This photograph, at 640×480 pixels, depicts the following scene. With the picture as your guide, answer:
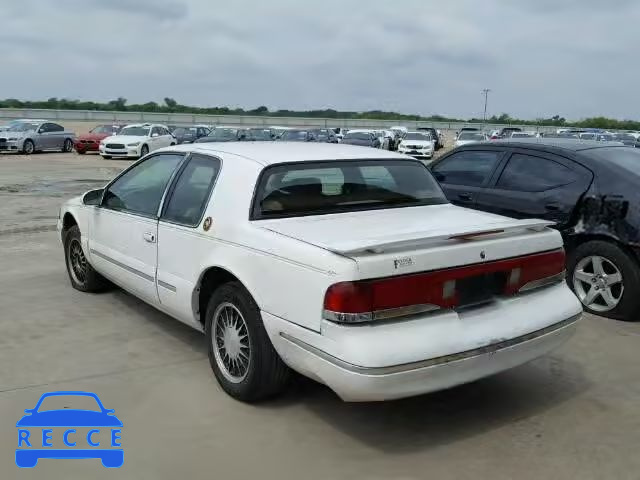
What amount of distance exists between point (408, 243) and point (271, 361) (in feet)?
3.54

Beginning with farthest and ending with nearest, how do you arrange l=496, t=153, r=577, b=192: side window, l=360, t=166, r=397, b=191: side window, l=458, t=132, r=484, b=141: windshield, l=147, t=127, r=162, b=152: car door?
l=458, t=132, r=484, b=141: windshield
l=147, t=127, r=162, b=152: car door
l=496, t=153, r=577, b=192: side window
l=360, t=166, r=397, b=191: side window

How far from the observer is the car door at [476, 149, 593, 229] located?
232 inches

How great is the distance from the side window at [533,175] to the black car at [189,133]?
88.9 ft

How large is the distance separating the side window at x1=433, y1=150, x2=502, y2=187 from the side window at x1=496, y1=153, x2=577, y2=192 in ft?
0.71

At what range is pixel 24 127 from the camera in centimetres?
2969

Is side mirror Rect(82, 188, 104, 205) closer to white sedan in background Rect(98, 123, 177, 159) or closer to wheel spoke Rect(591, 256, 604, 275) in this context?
wheel spoke Rect(591, 256, 604, 275)

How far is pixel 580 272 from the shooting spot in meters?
5.77

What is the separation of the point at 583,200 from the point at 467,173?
1.44m

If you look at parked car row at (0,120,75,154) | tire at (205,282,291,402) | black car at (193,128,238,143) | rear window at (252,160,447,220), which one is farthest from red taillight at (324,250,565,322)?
parked car row at (0,120,75,154)

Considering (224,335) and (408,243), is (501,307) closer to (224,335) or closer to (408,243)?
(408,243)

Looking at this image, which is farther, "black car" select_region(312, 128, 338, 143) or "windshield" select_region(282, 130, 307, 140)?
"black car" select_region(312, 128, 338, 143)

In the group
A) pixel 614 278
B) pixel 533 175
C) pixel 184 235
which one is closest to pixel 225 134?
pixel 533 175

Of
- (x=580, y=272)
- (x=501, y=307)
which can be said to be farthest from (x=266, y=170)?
(x=580, y=272)

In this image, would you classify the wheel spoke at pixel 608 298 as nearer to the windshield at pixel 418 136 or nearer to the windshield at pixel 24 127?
the windshield at pixel 418 136
